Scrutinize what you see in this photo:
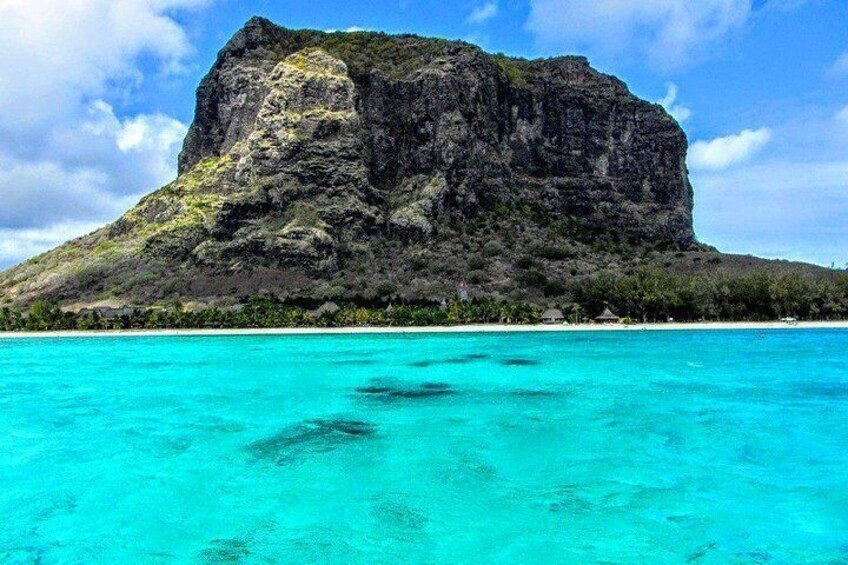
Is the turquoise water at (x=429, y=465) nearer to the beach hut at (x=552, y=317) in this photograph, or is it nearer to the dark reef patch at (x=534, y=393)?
the dark reef patch at (x=534, y=393)

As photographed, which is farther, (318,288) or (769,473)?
(318,288)

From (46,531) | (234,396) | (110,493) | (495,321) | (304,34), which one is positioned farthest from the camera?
(304,34)

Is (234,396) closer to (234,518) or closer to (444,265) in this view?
(234,518)

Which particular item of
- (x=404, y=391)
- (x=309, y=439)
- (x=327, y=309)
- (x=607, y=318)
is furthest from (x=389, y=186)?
(x=309, y=439)

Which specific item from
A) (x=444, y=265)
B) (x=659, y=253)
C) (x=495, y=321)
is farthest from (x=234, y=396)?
(x=659, y=253)

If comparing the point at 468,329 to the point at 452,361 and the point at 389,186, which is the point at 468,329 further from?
the point at 389,186

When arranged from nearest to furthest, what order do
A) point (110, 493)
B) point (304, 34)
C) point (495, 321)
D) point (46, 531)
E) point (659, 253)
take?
point (46, 531), point (110, 493), point (495, 321), point (659, 253), point (304, 34)

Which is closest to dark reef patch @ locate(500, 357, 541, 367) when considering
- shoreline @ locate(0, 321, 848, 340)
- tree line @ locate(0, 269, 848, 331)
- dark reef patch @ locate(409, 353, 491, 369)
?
dark reef patch @ locate(409, 353, 491, 369)

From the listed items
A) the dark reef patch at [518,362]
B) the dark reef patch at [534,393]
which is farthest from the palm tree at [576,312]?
the dark reef patch at [534,393]
